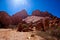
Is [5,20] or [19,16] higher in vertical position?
[19,16]

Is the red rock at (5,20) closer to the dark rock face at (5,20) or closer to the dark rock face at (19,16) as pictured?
the dark rock face at (5,20)

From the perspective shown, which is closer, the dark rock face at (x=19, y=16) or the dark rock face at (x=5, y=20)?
the dark rock face at (x=5, y=20)

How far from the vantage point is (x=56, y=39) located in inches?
236

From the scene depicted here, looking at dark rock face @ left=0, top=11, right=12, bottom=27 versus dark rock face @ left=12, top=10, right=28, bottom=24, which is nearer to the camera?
dark rock face @ left=0, top=11, right=12, bottom=27

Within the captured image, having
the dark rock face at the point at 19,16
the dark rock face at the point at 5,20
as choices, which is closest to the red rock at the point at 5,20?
the dark rock face at the point at 5,20

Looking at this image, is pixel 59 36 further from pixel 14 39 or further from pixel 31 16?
pixel 31 16

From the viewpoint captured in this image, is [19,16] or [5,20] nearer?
[5,20]

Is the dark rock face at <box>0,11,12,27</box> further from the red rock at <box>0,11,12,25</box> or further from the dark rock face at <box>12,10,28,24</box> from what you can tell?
the dark rock face at <box>12,10,28,24</box>

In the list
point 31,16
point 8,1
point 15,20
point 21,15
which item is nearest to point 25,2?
point 8,1

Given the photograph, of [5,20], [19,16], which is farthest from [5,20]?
[19,16]

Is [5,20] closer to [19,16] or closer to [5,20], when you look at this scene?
[5,20]

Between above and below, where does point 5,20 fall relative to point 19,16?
below

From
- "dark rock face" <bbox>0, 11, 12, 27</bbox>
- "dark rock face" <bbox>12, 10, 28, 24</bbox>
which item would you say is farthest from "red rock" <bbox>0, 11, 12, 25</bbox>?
"dark rock face" <bbox>12, 10, 28, 24</bbox>

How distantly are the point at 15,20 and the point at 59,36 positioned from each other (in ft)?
28.5
